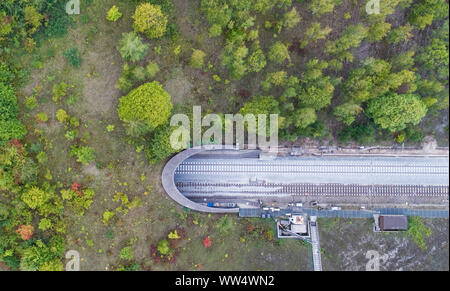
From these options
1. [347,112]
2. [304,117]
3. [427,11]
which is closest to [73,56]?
[304,117]

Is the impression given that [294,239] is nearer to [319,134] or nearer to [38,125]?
[319,134]

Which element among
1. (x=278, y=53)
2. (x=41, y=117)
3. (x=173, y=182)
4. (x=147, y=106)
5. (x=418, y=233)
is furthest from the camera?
(x=418, y=233)

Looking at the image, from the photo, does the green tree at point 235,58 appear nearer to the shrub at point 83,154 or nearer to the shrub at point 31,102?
the shrub at point 83,154

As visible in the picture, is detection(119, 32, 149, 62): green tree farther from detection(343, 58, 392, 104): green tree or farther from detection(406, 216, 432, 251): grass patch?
detection(406, 216, 432, 251): grass patch

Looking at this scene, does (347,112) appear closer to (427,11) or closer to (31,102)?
(427,11)

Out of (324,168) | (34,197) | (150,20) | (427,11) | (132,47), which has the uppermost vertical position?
(427,11)

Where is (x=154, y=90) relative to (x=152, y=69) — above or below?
below

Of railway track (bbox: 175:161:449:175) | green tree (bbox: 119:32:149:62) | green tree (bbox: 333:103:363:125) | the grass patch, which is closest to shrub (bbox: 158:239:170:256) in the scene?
railway track (bbox: 175:161:449:175)
